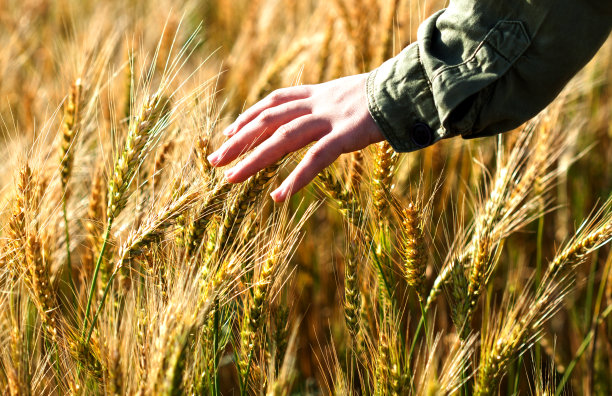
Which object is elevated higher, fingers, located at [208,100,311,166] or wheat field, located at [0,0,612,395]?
fingers, located at [208,100,311,166]

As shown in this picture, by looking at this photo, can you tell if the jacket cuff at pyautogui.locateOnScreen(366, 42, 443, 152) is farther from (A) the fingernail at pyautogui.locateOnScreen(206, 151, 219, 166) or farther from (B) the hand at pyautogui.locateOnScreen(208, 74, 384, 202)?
(A) the fingernail at pyautogui.locateOnScreen(206, 151, 219, 166)

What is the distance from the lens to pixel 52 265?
1.38 meters

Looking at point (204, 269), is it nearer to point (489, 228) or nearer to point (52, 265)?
point (52, 265)

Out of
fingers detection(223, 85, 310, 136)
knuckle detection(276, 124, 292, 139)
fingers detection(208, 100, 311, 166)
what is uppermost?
fingers detection(223, 85, 310, 136)

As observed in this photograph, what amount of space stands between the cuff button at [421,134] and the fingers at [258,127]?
204 mm

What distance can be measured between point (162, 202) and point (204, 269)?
0.59ft

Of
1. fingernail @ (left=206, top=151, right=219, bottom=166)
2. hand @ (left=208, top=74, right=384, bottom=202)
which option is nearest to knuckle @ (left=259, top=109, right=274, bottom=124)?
Result: hand @ (left=208, top=74, right=384, bottom=202)

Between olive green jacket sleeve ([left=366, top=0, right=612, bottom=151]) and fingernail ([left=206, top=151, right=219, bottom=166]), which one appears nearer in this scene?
olive green jacket sleeve ([left=366, top=0, right=612, bottom=151])

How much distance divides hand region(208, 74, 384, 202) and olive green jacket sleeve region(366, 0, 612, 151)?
4 cm

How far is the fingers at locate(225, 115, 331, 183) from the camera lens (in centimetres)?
111

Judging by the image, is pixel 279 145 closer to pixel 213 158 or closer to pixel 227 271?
pixel 213 158

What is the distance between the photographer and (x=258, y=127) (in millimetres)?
1159

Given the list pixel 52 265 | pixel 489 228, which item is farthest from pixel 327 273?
pixel 52 265

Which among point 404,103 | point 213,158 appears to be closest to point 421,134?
point 404,103
